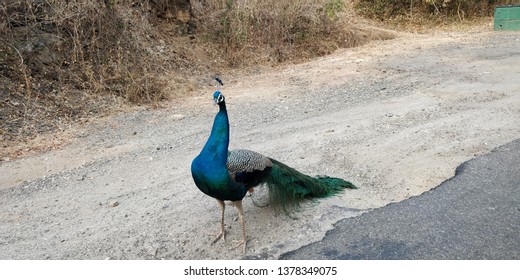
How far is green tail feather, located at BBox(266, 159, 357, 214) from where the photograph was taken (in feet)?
13.4

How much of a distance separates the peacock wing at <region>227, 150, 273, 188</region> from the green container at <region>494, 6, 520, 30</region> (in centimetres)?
1375

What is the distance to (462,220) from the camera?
3.95 m

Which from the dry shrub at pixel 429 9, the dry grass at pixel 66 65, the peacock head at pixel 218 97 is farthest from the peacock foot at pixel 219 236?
the dry shrub at pixel 429 9

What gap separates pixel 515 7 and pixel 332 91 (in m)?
9.09

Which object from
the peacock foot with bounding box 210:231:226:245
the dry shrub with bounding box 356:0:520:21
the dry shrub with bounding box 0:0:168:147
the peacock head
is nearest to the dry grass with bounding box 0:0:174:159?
the dry shrub with bounding box 0:0:168:147

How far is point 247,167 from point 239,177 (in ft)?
0.39

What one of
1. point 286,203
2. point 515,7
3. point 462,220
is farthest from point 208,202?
point 515,7

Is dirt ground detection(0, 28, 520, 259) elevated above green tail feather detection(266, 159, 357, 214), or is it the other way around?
green tail feather detection(266, 159, 357, 214)

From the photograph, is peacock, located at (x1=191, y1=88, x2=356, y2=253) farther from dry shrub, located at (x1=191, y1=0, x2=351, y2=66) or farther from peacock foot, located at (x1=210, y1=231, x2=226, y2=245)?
dry shrub, located at (x1=191, y1=0, x2=351, y2=66)

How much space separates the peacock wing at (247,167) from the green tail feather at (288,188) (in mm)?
136

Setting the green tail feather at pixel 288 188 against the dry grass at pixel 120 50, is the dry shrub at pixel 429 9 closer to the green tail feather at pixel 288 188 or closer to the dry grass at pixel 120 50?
the dry grass at pixel 120 50

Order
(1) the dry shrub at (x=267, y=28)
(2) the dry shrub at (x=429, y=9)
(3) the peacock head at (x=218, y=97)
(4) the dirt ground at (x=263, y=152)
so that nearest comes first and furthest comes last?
(3) the peacock head at (x=218, y=97)
(4) the dirt ground at (x=263, y=152)
(1) the dry shrub at (x=267, y=28)
(2) the dry shrub at (x=429, y=9)

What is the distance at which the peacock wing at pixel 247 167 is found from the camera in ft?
12.1

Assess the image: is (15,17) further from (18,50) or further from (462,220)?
(462,220)
